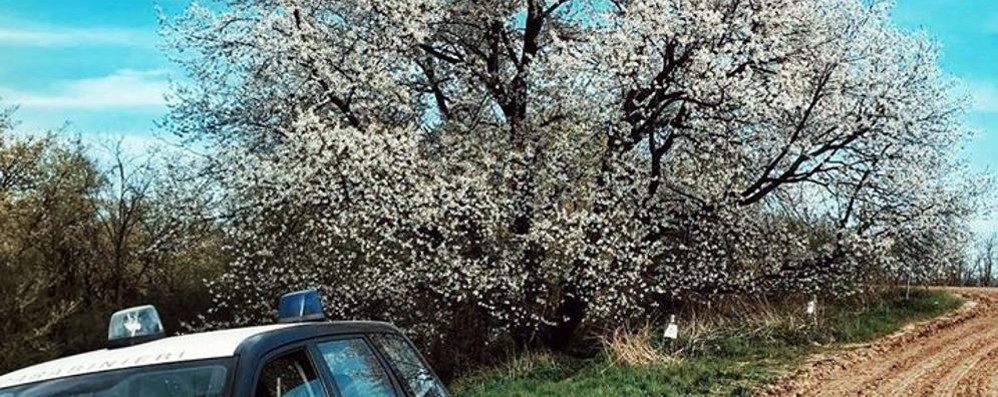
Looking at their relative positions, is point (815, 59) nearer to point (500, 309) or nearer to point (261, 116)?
point (500, 309)

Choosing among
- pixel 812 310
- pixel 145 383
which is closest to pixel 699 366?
pixel 812 310

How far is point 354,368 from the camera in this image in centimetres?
409

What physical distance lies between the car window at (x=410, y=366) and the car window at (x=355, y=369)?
0.20 meters

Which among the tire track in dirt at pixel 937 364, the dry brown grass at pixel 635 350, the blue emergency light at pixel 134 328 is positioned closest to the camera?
the blue emergency light at pixel 134 328

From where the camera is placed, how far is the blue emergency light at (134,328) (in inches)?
158

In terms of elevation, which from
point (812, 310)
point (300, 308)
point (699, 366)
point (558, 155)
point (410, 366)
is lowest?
point (699, 366)

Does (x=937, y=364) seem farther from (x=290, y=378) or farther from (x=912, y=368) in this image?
(x=290, y=378)

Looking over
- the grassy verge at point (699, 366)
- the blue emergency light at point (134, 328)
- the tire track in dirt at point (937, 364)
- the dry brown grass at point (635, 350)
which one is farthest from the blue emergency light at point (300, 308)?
the dry brown grass at point (635, 350)

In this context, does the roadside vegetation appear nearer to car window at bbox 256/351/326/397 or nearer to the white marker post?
the white marker post

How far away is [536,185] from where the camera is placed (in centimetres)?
1650

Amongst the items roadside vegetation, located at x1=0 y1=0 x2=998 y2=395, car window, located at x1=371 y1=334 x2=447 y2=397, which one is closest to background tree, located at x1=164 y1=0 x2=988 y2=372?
roadside vegetation, located at x1=0 y1=0 x2=998 y2=395

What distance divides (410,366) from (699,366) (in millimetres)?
9112

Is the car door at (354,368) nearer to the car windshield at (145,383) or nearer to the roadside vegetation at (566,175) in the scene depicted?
the car windshield at (145,383)

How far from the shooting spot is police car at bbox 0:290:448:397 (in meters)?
3.20
